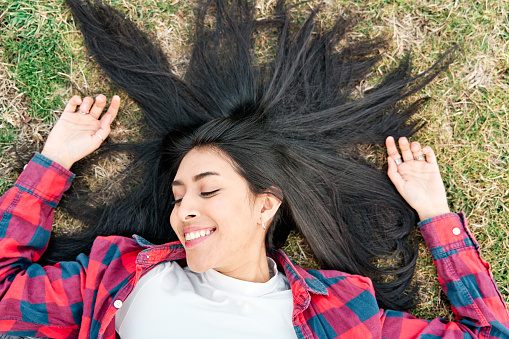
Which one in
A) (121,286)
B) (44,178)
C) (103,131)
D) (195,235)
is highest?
(103,131)

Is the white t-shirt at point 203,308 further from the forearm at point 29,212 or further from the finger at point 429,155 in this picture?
the finger at point 429,155

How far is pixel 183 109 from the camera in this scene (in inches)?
126

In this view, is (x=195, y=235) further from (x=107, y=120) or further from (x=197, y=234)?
(x=107, y=120)

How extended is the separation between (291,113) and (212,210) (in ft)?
2.91

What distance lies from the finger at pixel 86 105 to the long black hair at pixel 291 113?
229 mm

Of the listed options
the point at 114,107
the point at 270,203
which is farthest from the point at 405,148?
the point at 114,107

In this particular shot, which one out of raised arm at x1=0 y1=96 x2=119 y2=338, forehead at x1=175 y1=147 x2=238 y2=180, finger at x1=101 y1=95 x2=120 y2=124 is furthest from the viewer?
finger at x1=101 y1=95 x2=120 y2=124

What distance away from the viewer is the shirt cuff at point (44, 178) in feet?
9.82

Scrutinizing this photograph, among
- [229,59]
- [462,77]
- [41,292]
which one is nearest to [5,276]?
[41,292]

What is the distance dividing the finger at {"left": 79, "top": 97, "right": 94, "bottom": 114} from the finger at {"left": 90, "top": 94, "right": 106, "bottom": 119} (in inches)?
1.2

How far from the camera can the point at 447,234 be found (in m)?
3.15

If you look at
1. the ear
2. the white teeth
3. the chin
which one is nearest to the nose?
the white teeth

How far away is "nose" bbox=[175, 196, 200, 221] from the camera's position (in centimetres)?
260

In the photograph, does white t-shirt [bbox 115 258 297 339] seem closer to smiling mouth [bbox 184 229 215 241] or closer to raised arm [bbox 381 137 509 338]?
smiling mouth [bbox 184 229 215 241]
